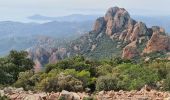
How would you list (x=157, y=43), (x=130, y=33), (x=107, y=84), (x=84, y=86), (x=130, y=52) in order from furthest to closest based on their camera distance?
(x=130, y=33)
(x=157, y=43)
(x=130, y=52)
(x=84, y=86)
(x=107, y=84)

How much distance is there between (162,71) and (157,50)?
68.2m

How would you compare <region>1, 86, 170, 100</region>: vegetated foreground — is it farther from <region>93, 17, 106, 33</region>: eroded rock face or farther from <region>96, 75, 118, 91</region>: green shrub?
<region>93, 17, 106, 33</region>: eroded rock face

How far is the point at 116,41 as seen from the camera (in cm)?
13225

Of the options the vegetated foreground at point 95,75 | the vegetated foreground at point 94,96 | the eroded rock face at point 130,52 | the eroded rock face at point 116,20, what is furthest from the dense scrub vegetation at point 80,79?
the eroded rock face at point 116,20

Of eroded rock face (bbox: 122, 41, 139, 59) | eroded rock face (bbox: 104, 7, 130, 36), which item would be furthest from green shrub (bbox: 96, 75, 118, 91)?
eroded rock face (bbox: 104, 7, 130, 36)

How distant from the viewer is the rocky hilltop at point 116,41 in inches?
4313

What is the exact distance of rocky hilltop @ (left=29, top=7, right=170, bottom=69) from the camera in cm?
10956

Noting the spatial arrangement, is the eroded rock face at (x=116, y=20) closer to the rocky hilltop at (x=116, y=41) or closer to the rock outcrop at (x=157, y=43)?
the rocky hilltop at (x=116, y=41)

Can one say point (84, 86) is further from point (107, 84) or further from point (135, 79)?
point (135, 79)

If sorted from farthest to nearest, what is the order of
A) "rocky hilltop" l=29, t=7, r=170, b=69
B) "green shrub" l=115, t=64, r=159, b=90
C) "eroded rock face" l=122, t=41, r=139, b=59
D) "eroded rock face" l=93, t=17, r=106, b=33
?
"eroded rock face" l=93, t=17, r=106, b=33 → "rocky hilltop" l=29, t=7, r=170, b=69 → "eroded rock face" l=122, t=41, r=139, b=59 → "green shrub" l=115, t=64, r=159, b=90

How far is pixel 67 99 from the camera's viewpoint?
1948 cm

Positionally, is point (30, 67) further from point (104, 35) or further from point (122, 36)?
point (104, 35)

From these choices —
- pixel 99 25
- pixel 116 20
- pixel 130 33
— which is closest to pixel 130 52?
pixel 130 33

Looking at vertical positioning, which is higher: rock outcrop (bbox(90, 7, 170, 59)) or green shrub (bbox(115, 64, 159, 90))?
green shrub (bbox(115, 64, 159, 90))
